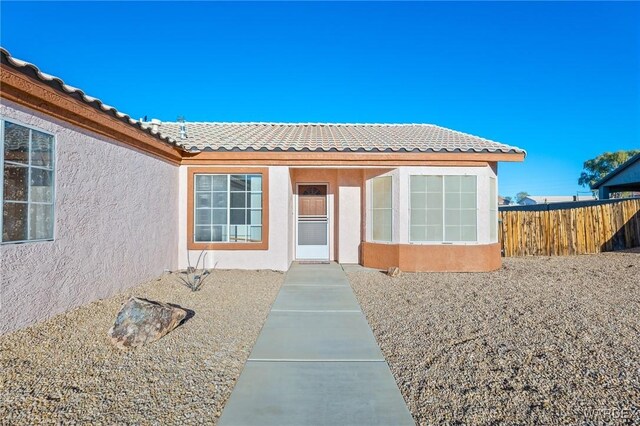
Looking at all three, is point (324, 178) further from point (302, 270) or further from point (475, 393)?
point (475, 393)

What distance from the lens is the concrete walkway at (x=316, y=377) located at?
3.17 meters

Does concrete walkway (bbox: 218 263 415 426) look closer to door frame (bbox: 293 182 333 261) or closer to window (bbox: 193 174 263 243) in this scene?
window (bbox: 193 174 263 243)

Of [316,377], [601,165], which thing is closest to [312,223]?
[316,377]

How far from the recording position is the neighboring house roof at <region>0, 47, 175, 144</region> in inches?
177

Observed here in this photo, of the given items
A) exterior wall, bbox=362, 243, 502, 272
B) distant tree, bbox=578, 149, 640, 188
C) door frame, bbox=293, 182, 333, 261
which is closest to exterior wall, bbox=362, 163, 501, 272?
exterior wall, bbox=362, 243, 502, 272

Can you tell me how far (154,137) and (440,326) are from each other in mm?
7072

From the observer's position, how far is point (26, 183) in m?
5.05

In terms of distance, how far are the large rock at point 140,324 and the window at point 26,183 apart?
1.82 meters

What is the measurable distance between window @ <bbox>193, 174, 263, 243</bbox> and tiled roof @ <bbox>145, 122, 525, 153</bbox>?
2.97 feet

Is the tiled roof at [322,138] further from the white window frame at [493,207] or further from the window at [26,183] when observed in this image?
the window at [26,183]

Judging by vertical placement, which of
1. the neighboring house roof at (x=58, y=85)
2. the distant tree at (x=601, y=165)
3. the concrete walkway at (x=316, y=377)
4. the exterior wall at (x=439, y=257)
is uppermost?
the distant tree at (x=601, y=165)

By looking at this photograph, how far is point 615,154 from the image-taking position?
→ 47.1m

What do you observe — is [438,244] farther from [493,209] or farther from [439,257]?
[493,209]

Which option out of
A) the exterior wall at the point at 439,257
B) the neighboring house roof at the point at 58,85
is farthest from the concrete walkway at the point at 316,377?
the neighboring house roof at the point at 58,85
